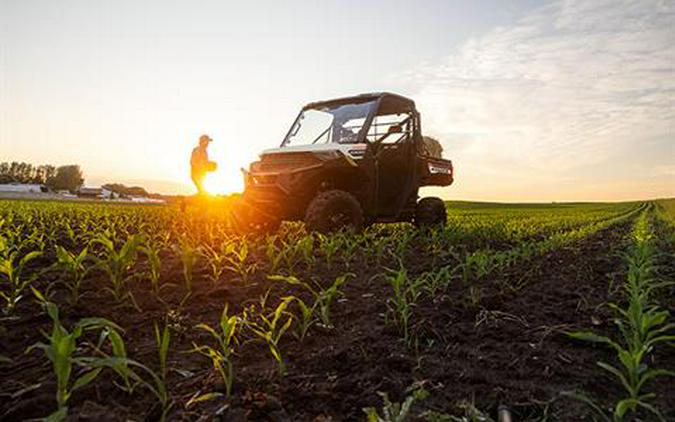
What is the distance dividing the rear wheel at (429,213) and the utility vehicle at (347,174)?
0.07ft

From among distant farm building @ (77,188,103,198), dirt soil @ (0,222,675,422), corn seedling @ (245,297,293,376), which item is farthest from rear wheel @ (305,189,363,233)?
distant farm building @ (77,188,103,198)

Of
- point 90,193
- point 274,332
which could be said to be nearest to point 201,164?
point 274,332

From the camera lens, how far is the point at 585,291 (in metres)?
4.28

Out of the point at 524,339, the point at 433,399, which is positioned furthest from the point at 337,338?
the point at 524,339

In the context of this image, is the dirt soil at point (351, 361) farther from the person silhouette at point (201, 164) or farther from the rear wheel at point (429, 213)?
the person silhouette at point (201, 164)

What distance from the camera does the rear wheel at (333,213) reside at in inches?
268

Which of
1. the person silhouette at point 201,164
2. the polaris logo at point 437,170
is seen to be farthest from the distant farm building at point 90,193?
the polaris logo at point 437,170

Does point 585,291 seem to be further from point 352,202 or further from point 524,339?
point 352,202

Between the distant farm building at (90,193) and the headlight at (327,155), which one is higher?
the headlight at (327,155)

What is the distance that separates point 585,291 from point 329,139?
5.40 meters

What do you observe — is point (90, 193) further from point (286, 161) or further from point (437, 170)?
point (286, 161)

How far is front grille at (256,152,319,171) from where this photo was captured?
749 centimetres

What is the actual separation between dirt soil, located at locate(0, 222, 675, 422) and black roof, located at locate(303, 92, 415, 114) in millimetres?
5233

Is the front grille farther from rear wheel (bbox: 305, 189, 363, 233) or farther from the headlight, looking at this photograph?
rear wheel (bbox: 305, 189, 363, 233)
